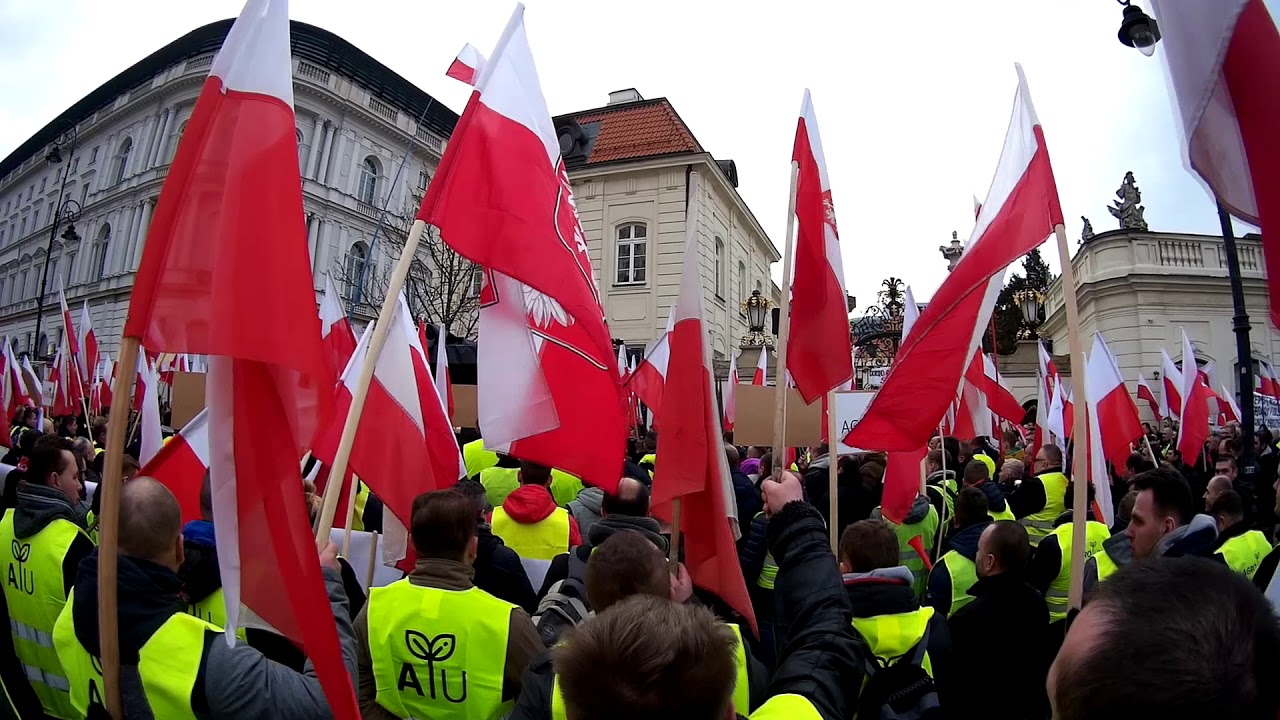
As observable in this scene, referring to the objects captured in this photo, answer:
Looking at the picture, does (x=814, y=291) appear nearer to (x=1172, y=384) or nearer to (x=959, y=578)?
(x=959, y=578)

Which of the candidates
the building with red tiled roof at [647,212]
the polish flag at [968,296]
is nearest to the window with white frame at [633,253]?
the building with red tiled roof at [647,212]

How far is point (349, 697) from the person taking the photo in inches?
76.3

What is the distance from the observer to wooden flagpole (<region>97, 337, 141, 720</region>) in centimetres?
183

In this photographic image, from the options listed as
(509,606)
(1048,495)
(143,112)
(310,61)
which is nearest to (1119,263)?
(1048,495)

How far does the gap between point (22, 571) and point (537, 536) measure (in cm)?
239

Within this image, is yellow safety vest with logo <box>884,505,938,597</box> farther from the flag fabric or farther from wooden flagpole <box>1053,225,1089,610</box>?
wooden flagpole <box>1053,225,1089,610</box>

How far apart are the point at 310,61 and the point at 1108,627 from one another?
42.0 m

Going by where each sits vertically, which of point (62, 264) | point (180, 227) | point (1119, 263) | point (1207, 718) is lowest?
point (1207, 718)

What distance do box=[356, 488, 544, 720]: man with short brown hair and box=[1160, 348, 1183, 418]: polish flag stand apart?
38.2 feet

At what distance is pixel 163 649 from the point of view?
6.66 feet

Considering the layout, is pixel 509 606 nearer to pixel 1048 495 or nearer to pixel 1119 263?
pixel 1048 495

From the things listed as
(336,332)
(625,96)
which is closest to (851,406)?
(336,332)

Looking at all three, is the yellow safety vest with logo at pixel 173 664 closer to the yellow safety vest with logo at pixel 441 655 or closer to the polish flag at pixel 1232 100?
the yellow safety vest with logo at pixel 441 655

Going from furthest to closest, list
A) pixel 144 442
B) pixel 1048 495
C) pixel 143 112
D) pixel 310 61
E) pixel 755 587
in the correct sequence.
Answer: pixel 143 112
pixel 310 61
pixel 1048 495
pixel 144 442
pixel 755 587
